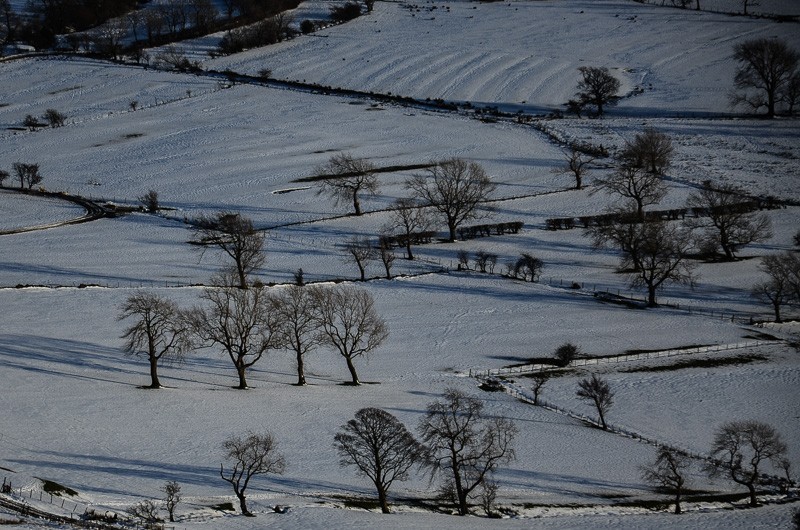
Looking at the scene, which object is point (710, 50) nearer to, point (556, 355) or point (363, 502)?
point (556, 355)

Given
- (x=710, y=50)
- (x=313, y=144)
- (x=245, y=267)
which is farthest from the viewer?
(x=710, y=50)

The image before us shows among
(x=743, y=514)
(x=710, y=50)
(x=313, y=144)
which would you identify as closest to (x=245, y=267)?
(x=743, y=514)

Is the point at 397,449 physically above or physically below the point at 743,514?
above

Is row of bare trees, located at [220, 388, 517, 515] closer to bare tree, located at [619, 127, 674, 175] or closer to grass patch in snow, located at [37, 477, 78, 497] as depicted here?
grass patch in snow, located at [37, 477, 78, 497]

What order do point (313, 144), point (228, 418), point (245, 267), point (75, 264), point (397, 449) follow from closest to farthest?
point (397, 449) < point (228, 418) < point (245, 267) < point (75, 264) < point (313, 144)

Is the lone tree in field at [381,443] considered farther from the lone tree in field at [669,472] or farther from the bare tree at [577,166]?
the bare tree at [577,166]

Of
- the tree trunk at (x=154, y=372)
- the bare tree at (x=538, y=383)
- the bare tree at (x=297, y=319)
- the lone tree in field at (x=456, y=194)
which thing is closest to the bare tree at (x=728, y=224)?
the lone tree in field at (x=456, y=194)

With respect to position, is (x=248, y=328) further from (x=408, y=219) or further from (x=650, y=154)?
(x=650, y=154)
